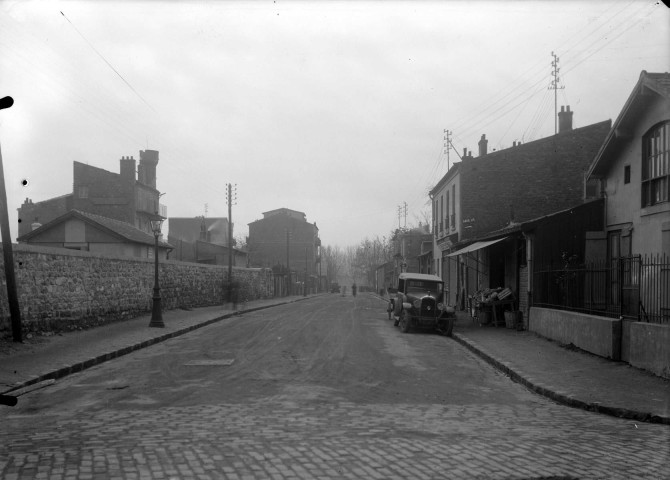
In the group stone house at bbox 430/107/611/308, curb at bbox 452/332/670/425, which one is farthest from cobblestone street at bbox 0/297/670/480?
stone house at bbox 430/107/611/308

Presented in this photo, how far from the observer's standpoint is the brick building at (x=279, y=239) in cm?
8644

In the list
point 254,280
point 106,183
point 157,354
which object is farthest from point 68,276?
point 106,183

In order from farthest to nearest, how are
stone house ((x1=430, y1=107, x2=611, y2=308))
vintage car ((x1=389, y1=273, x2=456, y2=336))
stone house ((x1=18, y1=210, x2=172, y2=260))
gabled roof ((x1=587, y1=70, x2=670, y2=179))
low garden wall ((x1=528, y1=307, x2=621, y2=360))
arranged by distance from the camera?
stone house ((x1=18, y1=210, x2=172, y2=260)) → stone house ((x1=430, y1=107, x2=611, y2=308)) → vintage car ((x1=389, y1=273, x2=456, y2=336)) → gabled roof ((x1=587, y1=70, x2=670, y2=179)) → low garden wall ((x1=528, y1=307, x2=621, y2=360))

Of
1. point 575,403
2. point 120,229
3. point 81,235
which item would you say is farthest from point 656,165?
point 81,235

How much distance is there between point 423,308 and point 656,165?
8106 millimetres

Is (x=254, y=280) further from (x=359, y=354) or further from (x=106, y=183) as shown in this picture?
(x=359, y=354)

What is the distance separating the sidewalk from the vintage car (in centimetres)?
316

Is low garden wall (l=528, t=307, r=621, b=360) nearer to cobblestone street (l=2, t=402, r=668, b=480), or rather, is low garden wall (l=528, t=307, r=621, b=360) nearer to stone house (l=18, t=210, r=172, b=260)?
cobblestone street (l=2, t=402, r=668, b=480)

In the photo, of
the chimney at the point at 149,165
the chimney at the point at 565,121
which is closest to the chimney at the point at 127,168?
the chimney at the point at 149,165

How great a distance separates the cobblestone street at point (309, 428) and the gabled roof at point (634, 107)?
750 cm

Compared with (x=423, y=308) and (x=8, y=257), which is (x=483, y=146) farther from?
(x=8, y=257)

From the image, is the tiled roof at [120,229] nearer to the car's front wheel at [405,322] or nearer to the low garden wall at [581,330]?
the car's front wheel at [405,322]

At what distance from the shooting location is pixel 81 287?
18078 millimetres

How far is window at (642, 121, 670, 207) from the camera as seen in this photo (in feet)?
48.6
